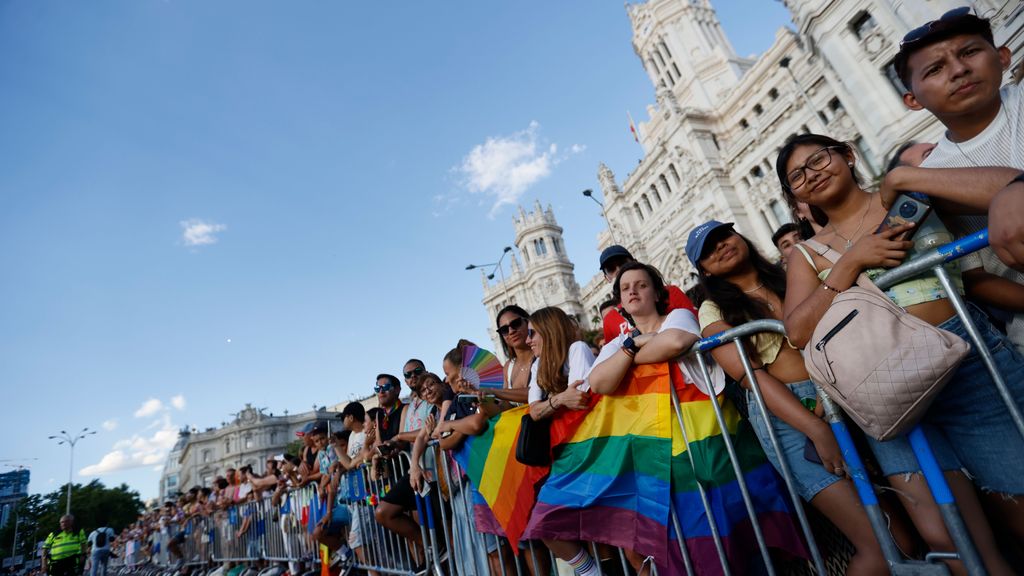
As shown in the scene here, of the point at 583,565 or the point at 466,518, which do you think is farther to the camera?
the point at 466,518

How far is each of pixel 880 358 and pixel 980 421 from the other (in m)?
0.61

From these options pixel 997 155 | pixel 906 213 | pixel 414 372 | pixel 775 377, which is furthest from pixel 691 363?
pixel 414 372

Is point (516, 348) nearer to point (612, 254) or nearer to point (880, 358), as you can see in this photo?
point (612, 254)

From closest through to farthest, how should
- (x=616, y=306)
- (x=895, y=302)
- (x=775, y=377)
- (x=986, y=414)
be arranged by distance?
1. (x=986, y=414)
2. (x=895, y=302)
3. (x=775, y=377)
4. (x=616, y=306)

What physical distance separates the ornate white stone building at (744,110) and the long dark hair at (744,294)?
1711cm

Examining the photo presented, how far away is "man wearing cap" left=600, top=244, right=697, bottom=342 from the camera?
332 centimetres

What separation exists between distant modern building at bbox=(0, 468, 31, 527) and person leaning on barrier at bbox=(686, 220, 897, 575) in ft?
230

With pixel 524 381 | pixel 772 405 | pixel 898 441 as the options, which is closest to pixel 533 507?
pixel 524 381

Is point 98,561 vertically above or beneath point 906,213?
beneath

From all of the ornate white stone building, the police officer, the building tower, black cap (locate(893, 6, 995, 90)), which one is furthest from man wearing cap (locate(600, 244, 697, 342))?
the building tower

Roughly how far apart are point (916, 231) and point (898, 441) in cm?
90

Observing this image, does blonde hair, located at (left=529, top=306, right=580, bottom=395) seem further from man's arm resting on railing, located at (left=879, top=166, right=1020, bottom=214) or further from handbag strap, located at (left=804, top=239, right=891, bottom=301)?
man's arm resting on railing, located at (left=879, top=166, right=1020, bottom=214)

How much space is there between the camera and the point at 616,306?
13.3 feet

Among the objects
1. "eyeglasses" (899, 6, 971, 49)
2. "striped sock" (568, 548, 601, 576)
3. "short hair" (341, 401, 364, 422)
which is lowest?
"striped sock" (568, 548, 601, 576)
